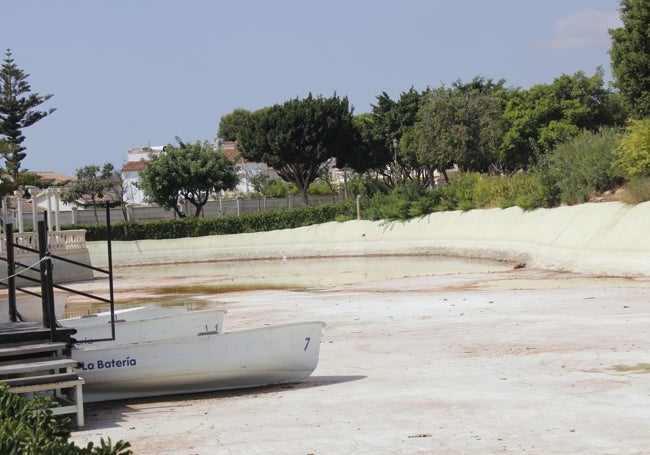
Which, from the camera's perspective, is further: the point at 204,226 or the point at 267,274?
the point at 204,226

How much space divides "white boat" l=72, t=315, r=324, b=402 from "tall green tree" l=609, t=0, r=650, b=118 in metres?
29.9

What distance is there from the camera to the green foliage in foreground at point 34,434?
436cm

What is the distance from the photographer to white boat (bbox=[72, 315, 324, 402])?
35.0 feet

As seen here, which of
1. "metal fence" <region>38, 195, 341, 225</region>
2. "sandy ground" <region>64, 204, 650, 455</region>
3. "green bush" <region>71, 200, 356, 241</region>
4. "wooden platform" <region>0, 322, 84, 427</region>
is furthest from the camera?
"metal fence" <region>38, 195, 341, 225</region>

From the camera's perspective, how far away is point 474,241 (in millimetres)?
40344

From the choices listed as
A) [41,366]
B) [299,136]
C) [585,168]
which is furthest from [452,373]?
[299,136]

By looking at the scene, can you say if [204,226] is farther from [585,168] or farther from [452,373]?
[452,373]

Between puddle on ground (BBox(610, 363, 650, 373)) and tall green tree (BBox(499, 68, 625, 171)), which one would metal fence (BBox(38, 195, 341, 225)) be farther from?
puddle on ground (BBox(610, 363, 650, 373))

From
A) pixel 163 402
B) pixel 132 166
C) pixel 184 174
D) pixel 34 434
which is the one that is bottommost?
pixel 163 402

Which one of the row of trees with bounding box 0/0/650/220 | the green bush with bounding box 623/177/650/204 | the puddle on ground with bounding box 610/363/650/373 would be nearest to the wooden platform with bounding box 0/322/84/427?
the puddle on ground with bounding box 610/363/650/373

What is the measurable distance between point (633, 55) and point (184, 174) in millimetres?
35361

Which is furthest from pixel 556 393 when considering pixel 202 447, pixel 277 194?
pixel 277 194

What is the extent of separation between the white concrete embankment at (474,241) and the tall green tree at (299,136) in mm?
20049

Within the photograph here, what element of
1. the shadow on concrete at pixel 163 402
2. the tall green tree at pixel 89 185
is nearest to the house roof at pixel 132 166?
the tall green tree at pixel 89 185
